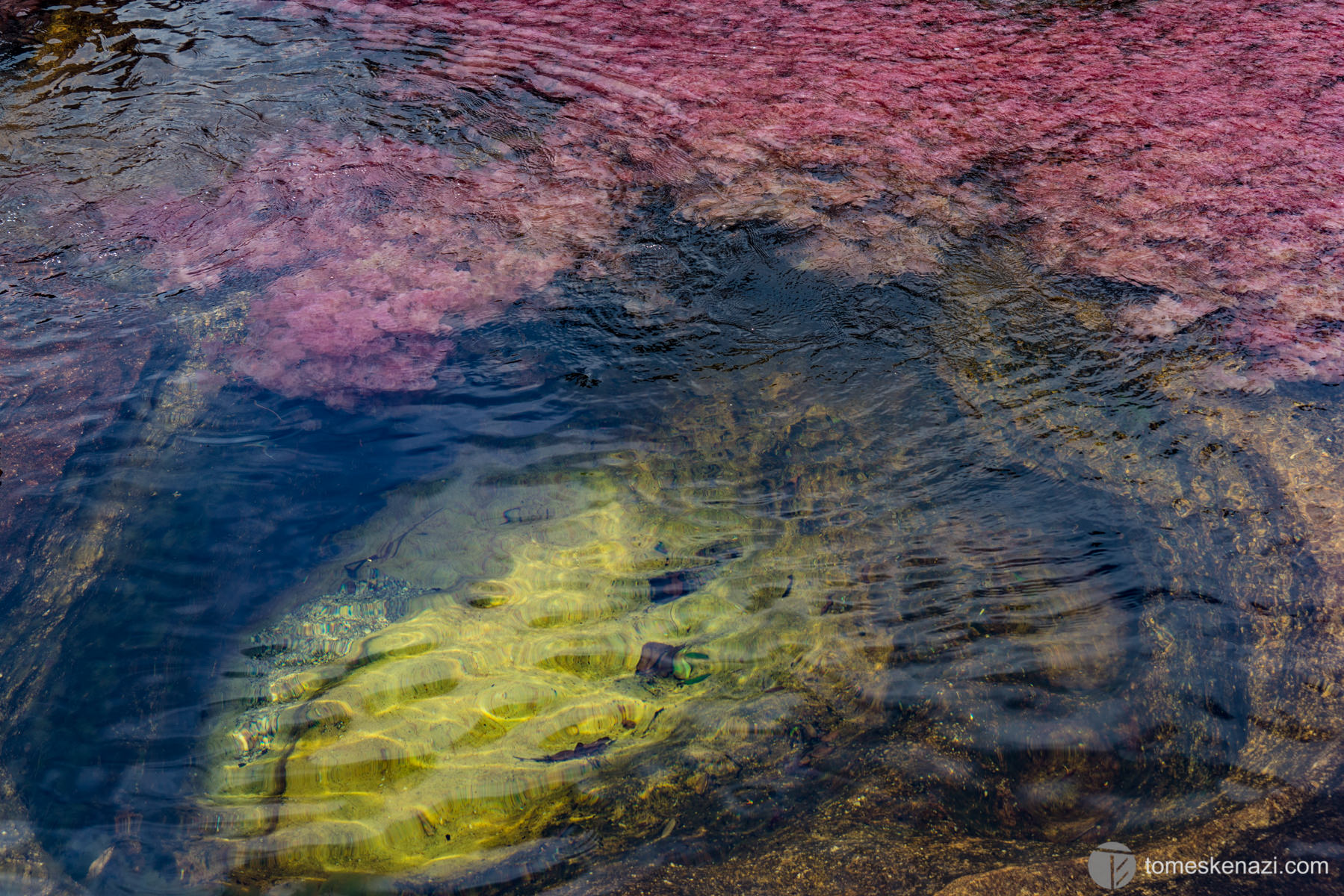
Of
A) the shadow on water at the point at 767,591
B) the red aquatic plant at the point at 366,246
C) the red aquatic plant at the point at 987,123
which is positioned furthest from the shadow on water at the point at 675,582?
the red aquatic plant at the point at 987,123

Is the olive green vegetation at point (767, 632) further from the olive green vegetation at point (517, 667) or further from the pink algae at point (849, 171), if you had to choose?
the pink algae at point (849, 171)

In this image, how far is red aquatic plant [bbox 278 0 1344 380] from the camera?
3652mm

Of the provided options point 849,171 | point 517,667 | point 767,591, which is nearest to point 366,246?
point 517,667

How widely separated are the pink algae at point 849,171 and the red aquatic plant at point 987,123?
0.05 ft

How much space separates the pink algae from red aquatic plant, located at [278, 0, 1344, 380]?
2 centimetres

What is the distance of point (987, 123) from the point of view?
4.39 metres

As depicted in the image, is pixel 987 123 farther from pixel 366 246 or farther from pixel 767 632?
pixel 366 246

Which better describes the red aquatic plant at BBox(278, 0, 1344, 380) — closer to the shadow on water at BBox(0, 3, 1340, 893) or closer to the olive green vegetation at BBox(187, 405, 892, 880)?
the shadow on water at BBox(0, 3, 1340, 893)

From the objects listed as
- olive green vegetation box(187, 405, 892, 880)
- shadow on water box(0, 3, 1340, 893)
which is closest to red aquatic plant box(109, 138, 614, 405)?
shadow on water box(0, 3, 1340, 893)

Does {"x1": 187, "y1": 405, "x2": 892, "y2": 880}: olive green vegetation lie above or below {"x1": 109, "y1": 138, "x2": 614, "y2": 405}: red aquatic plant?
below

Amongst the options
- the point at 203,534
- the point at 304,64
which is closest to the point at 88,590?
the point at 203,534

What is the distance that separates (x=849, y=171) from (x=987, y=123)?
0.91 m

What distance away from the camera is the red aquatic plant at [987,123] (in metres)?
3.65

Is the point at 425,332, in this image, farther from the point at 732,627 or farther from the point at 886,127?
the point at 886,127
